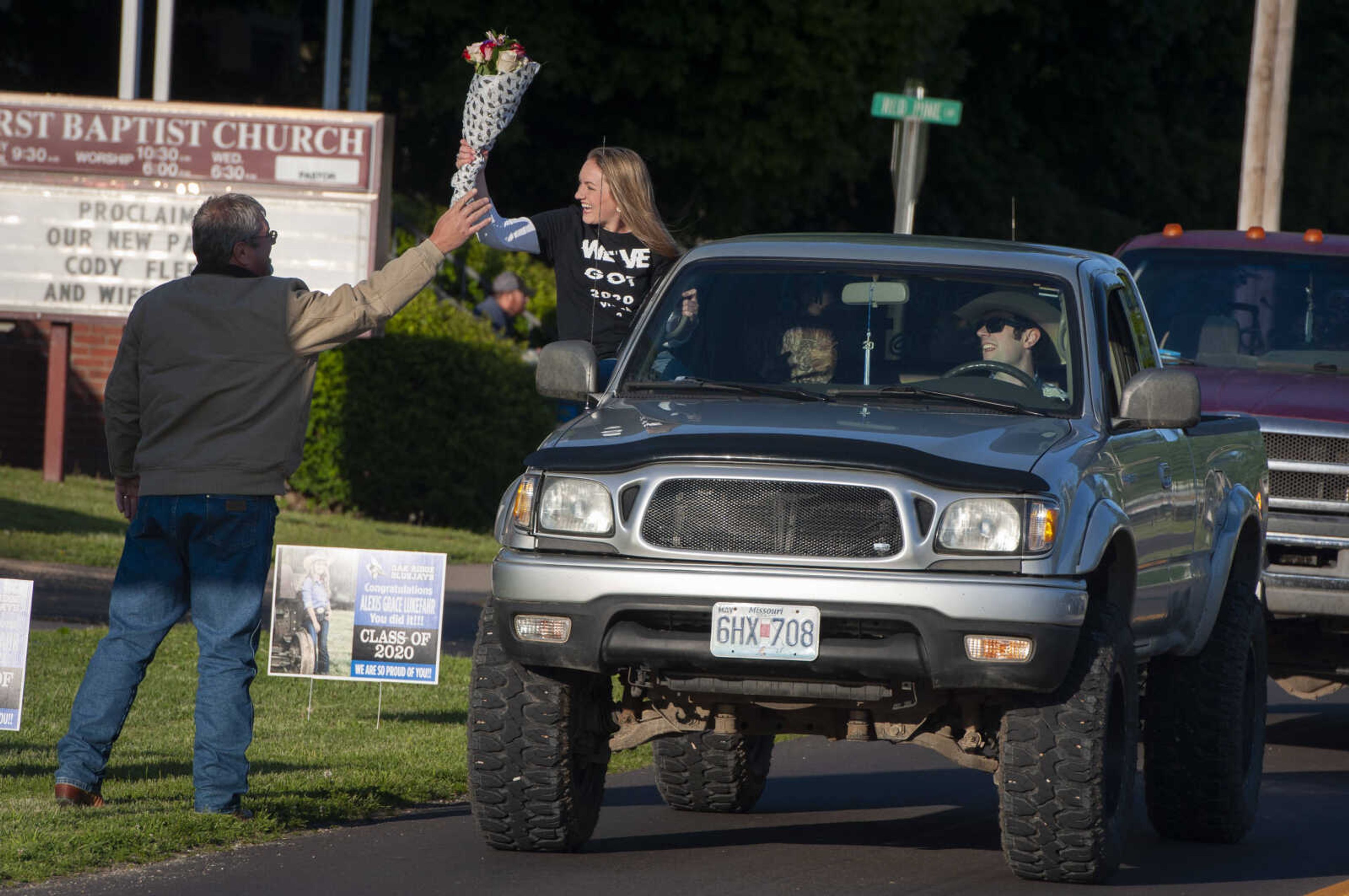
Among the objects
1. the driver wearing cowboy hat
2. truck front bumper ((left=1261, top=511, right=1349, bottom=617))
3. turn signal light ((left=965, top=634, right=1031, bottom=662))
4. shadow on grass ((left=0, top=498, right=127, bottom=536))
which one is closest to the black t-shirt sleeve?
the driver wearing cowboy hat

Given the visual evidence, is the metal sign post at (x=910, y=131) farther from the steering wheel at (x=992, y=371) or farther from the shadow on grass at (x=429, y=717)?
the steering wheel at (x=992, y=371)

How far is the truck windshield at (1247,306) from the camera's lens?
11.5 meters

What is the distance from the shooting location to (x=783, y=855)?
7.60 m

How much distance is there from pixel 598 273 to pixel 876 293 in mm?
1665

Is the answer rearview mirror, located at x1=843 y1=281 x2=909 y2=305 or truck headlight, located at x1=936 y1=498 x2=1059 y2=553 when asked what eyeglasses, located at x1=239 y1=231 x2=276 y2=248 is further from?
truck headlight, located at x1=936 y1=498 x2=1059 y2=553

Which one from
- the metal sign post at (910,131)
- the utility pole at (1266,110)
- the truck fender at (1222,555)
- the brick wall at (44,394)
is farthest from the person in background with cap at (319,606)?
the utility pole at (1266,110)

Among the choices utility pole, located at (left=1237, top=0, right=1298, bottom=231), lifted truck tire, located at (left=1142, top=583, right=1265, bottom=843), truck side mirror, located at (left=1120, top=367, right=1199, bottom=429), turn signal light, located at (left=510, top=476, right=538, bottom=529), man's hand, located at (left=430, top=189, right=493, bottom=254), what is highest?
utility pole, located at (left=1237, top=0, right=1298, bottom=231)

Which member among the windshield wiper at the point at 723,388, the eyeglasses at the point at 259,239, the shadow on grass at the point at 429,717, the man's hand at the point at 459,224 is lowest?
the shadow on grass at the point at 429,717

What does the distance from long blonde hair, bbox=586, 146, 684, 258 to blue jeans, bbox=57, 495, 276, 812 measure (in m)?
2.16

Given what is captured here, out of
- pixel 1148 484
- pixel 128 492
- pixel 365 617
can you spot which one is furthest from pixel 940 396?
pixel 365 617

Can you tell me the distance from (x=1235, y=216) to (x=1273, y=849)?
109 ft

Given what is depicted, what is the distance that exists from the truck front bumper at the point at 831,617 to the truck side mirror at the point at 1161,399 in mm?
1017

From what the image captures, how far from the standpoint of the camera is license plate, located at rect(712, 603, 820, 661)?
641 centimetres

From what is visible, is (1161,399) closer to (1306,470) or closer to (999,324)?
(999,324)
